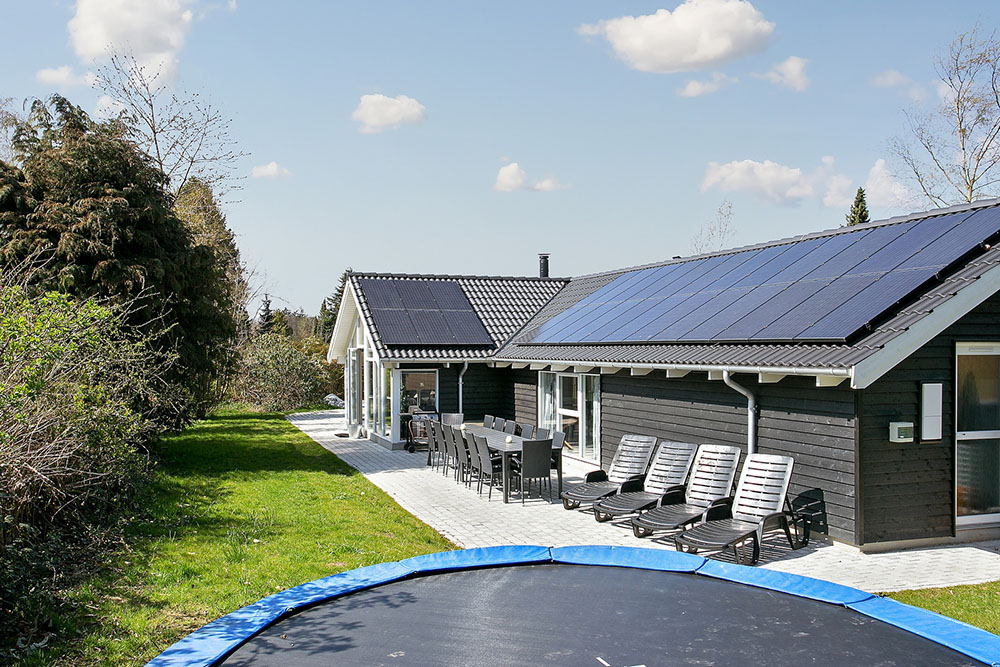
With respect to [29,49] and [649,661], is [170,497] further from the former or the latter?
[649,661]

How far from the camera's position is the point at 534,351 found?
15734 mm

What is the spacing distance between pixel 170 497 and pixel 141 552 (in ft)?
10.9

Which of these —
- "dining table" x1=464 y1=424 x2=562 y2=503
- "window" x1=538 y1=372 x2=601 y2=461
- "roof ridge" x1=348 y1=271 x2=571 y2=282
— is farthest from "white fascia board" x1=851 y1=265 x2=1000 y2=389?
"roof ridge" x1=348 y1=271 x2=571 y2=282

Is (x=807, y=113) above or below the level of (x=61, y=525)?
above

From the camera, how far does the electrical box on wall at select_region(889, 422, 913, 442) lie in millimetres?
8078

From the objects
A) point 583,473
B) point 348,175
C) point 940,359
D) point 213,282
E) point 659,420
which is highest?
point 348,175

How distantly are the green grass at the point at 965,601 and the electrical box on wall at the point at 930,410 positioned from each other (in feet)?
5.71

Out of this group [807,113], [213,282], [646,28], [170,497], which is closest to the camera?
[170,497]

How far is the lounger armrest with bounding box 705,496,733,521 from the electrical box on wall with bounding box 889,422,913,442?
191 centimetres

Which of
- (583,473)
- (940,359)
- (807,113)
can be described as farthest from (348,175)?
(940,359)

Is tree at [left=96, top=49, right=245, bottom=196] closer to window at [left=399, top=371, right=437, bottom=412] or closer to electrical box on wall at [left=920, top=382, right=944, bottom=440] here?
window at [left=399, top=371, right=437, bottom=412]

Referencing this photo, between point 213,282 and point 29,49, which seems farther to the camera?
point 213,282

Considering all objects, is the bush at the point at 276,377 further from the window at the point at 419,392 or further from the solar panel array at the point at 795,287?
the solar panel array at the point at 795,287

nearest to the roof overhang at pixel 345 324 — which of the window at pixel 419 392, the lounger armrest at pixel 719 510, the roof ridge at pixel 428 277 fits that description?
the roof ridge at pixel 428 277
